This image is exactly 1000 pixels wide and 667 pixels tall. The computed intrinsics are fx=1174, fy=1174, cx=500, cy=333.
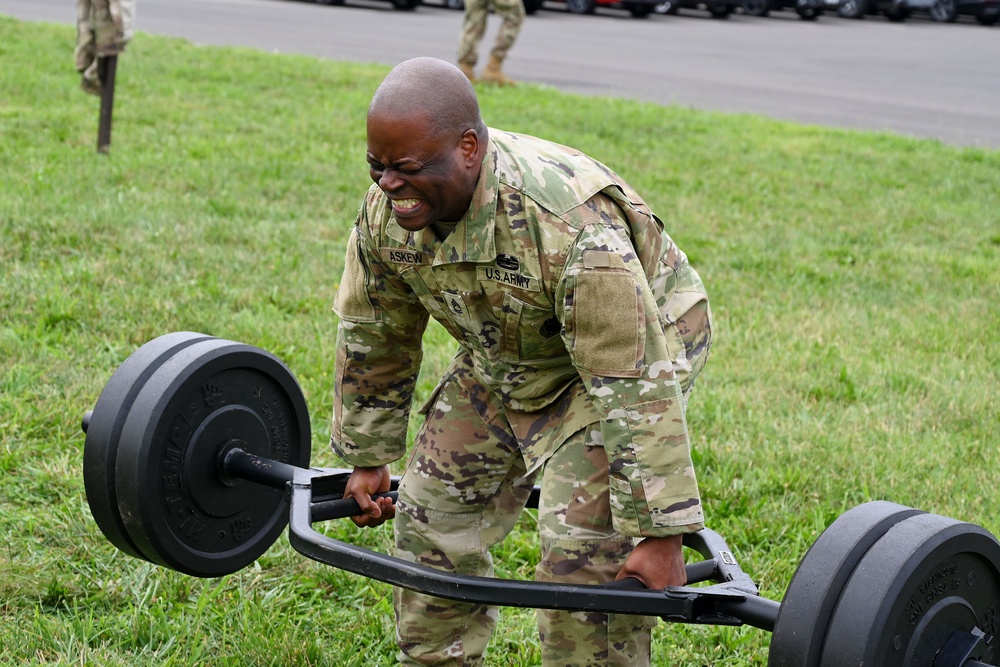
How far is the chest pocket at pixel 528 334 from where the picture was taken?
8.23ft

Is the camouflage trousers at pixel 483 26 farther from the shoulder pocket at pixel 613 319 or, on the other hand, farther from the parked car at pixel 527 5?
the parked car at pixel 527 5

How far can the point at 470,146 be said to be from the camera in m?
2.39

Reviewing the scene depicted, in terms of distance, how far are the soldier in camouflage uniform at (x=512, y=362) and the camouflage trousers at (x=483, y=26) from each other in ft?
30.2

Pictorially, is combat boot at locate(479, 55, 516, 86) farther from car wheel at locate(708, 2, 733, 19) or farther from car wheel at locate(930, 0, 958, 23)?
car wheel at locate(930, 0, 958, 23)

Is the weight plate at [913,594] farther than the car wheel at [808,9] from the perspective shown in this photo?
No

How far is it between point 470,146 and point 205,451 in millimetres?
1197

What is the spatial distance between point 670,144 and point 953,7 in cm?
1940

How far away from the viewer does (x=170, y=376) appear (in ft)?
9.71

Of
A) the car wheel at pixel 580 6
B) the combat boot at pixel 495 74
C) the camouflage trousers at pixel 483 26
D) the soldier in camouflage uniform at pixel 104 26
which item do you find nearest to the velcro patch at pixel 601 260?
the soldier in camouflage uniform at pixel 104 26

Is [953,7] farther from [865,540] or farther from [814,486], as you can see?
[865,540]

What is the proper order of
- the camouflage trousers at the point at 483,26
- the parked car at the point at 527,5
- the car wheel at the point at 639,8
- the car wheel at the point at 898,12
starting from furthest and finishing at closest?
the car wheel at the point at 898,12
the car wheel at the point at 639,8
the parked car at the point at 527,5
the camouflage trousers at the point at 483,26

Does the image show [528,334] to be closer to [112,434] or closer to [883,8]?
[112,434]

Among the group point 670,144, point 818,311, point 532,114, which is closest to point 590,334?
point 818,311

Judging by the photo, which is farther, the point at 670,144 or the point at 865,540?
the point at 670,144
